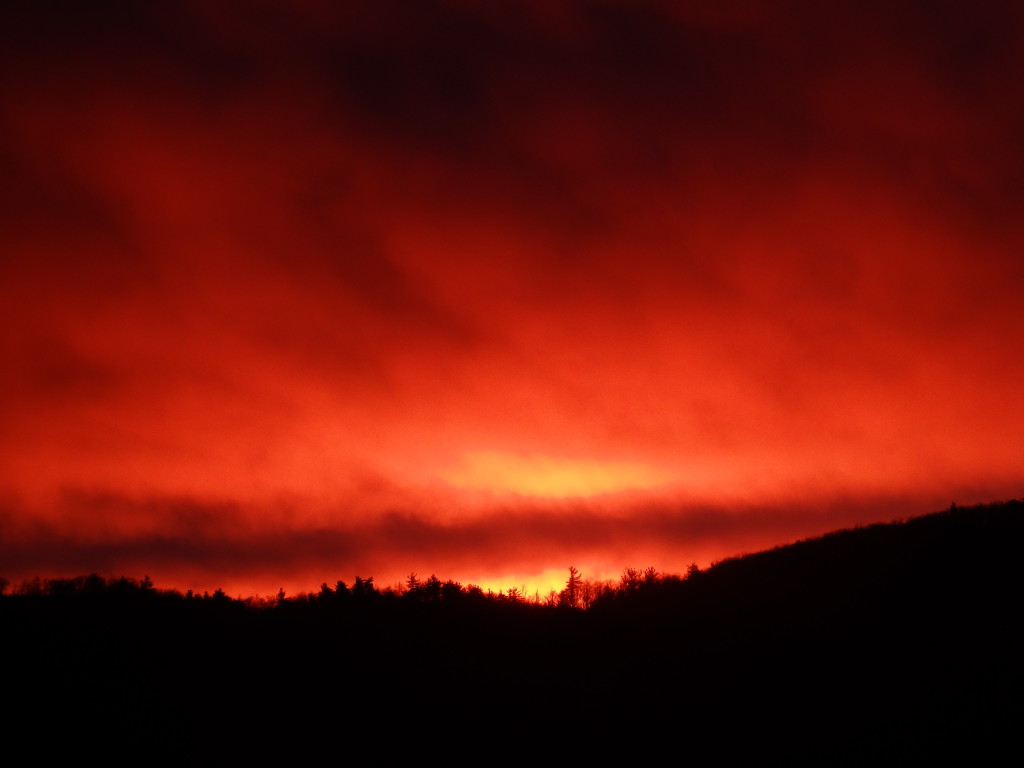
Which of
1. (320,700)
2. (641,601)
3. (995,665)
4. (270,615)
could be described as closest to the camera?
(995,665)

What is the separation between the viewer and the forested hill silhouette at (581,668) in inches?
907

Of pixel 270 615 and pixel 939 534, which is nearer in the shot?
pixel 939 534

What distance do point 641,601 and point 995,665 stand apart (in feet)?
65.7

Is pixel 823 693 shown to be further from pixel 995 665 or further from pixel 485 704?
pixel 485 704

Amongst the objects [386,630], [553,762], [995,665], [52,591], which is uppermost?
[52,591]

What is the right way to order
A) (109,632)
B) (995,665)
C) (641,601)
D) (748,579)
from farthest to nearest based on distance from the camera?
(641,601) → (748,579) → (109,632) → (995,665)

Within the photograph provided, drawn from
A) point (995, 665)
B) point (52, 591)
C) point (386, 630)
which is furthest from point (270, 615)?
point (995, 665)

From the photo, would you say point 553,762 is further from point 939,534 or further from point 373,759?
point 939,534

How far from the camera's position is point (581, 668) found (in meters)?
32.6

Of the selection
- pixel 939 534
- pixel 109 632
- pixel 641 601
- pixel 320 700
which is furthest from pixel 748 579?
pixel 109 632

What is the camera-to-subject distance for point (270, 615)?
35.2 m

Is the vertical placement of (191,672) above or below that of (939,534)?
below

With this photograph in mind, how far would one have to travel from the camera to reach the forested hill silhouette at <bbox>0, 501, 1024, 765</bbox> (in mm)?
23047

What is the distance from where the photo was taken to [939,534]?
108 ft
